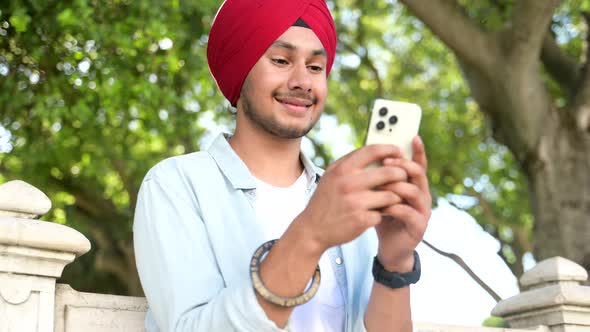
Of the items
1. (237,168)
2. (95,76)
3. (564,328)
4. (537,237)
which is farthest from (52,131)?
(237,168)

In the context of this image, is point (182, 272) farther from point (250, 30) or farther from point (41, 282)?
point (41, 282)

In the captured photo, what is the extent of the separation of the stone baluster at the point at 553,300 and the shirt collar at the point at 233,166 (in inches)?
102

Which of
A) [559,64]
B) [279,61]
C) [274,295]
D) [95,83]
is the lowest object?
[274,295]

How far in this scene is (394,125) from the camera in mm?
1845

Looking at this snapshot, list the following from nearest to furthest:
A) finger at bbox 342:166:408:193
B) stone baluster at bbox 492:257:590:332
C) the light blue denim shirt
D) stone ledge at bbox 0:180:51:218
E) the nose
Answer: finger at bbox 342:166:408:193
the light blue denim shirt
the nose
stone ledge at bbox 0:180:51:218
stone baluster at bbox 492:257:590:332

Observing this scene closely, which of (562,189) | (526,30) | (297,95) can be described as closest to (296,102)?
(297,95)

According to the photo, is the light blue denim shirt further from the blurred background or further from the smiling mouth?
the blurred background

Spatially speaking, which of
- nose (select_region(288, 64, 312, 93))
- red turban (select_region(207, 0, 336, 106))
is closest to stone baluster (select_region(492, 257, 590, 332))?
red turban (select_region(207, 0, 336, 106))

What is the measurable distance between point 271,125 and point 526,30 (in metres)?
5.54

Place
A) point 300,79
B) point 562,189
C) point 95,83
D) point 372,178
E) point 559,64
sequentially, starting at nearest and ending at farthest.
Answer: point 372,178
point 300,79
point 562,189
point 95,83
point 559,64

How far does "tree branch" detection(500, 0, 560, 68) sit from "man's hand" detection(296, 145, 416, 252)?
6084mm

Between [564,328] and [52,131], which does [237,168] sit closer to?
[564,328]

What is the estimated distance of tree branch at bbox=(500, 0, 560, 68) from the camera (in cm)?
737

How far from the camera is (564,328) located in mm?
4664
